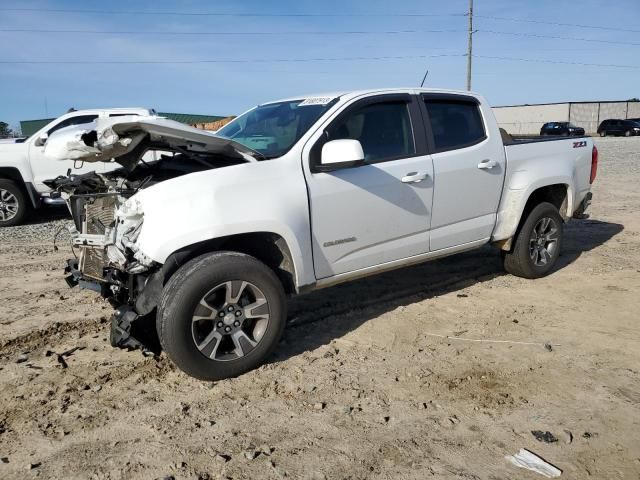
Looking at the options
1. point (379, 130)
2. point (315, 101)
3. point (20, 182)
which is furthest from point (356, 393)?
point (20, 182)

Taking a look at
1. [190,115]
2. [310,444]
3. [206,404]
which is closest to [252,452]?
[310,444]

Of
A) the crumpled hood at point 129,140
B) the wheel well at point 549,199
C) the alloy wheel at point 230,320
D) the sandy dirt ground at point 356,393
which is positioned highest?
the crumpled hood at point 129,140

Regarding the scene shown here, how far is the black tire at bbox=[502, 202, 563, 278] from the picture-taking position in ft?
18.4

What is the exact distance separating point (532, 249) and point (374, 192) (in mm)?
2438

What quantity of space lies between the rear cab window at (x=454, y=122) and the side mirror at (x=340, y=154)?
1164 millimetres

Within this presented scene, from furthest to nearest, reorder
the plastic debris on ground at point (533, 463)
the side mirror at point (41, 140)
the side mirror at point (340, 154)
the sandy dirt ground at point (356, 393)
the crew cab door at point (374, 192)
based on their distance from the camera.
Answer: the side mirror at point (41, 140), the crew cab door at point (374, 192), the side mirror at point (340, 154), the sandy dirt ground at point (356, 393), the plastic debris on ground at point (533, 463)

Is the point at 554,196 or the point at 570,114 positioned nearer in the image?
the point at 554,196

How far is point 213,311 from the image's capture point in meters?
3.51

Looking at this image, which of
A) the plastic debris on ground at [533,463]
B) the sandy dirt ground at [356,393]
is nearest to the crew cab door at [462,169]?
the sandy dirt ground at [356,393]

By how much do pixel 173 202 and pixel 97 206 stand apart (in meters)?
0.95

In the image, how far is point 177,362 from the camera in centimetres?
343

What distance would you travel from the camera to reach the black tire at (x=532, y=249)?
18.4 feet

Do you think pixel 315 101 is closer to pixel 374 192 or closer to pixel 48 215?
pixel 374 192

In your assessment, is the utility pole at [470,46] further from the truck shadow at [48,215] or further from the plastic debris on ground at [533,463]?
the plastic debris on ground at [533,463]
